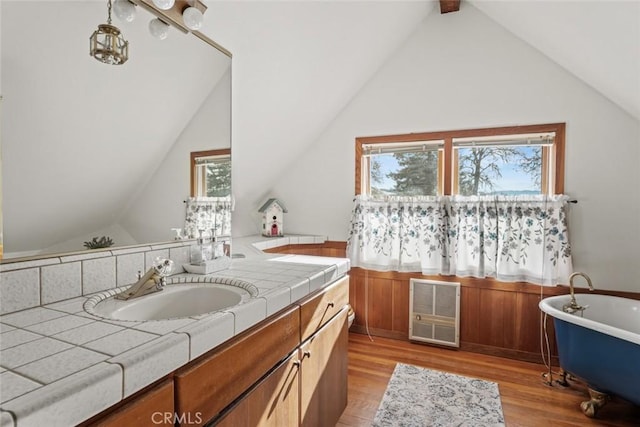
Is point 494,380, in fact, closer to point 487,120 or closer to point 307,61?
point 487,120

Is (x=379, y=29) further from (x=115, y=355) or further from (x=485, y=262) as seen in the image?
(x=115, y=355)

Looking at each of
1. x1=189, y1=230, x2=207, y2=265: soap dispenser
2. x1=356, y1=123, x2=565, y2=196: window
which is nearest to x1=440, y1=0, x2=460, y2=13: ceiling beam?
x1=356, y1=123, x2=565, y2=196: window

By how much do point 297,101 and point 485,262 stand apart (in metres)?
1.97

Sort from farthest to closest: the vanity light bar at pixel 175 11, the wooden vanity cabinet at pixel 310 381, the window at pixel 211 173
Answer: the window at pixel 211 173 → the vanity light bar at pixel 175 11 → the wooden vanity cabinet at pixel 310 381

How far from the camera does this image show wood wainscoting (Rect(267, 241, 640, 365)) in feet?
8.44

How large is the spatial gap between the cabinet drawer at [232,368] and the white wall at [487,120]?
2046mm

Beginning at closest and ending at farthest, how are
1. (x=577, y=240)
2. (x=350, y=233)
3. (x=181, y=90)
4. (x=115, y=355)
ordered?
(x=115, y=355) < (x=181, y=90) < (x=577, y=240) < (x=350, y=233)

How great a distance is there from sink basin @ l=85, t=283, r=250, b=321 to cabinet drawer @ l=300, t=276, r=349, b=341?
0.30m

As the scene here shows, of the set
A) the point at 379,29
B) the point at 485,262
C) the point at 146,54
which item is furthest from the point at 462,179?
the point at 146,54

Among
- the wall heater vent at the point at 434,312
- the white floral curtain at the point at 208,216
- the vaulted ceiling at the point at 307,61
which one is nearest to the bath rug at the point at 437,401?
the wall heater vent at the point at 434,312

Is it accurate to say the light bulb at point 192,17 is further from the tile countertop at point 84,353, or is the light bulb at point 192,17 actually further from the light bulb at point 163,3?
the tile countertop at point 84,353

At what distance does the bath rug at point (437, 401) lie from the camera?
73.9 inches

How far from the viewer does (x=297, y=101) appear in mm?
2551

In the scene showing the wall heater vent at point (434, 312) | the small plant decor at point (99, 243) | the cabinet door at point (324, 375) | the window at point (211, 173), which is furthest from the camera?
the wall heater vent at point (434, 312)
